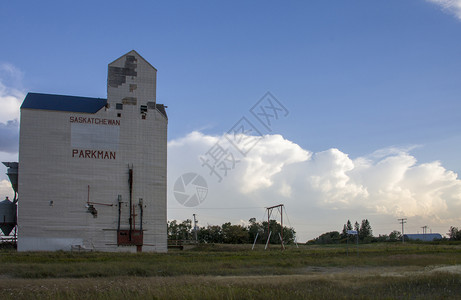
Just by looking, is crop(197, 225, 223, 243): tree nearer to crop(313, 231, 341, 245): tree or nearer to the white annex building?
crop(313, 231, 341, 245): tree

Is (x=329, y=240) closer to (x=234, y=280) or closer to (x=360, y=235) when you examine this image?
(x=360, y=235)

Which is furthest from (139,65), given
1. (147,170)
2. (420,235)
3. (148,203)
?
(420,235)

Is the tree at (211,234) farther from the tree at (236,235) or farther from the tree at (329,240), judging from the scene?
the tree at (329,240)

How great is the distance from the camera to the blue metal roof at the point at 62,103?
49.0m

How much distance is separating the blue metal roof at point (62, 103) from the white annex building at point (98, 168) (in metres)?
0.10

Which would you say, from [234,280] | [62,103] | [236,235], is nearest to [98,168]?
[62,103]

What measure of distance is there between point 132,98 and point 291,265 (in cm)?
2743

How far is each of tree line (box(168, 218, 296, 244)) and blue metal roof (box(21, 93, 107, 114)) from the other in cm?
4177

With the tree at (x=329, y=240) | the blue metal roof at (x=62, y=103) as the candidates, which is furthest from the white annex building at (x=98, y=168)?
the tree at (x=329, y=240)

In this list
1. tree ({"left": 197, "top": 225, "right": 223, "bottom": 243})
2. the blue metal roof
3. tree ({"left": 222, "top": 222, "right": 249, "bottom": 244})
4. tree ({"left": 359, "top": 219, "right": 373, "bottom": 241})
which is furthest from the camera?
tree ({"left": 359, "top": 219, "right": 373, "bottom": 241})

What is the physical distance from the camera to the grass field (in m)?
14.4

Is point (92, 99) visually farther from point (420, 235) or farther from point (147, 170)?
point (420, 235)

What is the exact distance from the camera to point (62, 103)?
164 feet

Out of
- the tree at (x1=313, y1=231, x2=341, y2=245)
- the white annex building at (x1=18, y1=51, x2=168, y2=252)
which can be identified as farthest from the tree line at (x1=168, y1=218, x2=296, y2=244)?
the white annex building at (x1=18, y1=51, x2=168, y2=252)
